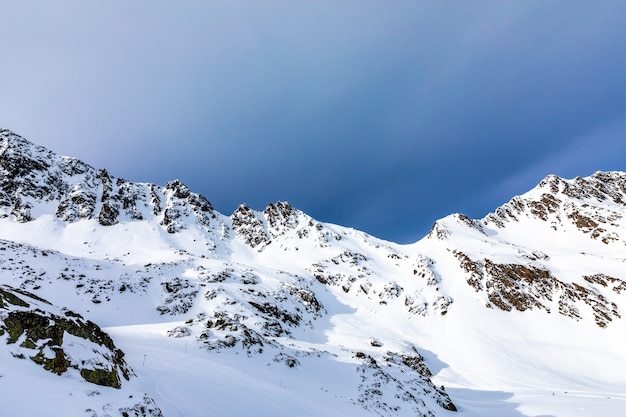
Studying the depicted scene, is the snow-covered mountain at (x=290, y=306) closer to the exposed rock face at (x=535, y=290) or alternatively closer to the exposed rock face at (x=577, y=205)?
the exposed rock face at (x=535, y=290)

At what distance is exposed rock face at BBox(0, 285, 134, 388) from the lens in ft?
30.8

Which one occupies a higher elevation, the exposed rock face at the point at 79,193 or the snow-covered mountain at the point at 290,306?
the exposed rock face at the point at 79,193

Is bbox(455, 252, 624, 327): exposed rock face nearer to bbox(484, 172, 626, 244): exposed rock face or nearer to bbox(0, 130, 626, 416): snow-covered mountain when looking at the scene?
bbox(0, 130, 626, 416): snow-covered mountain

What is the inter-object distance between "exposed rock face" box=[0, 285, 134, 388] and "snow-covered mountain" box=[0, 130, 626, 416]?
0.06 metres

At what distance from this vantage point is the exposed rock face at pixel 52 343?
30.8 feet

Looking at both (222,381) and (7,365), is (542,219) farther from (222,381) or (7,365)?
(7,365)

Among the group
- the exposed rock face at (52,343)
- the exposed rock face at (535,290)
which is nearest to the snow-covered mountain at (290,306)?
the exposed rock face at (52,343)

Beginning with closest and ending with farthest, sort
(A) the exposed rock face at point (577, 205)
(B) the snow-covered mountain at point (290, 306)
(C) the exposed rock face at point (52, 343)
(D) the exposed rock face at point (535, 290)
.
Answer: (C) the exposed rock face at point (52, 343)
(B) the snow-covered mountain at point (290, 306)
(D) the exposed rock face at point (535, 290)
(A) the exposed rock face at point (577, 205)

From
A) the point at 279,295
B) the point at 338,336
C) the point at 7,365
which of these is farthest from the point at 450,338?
the point at 7,365

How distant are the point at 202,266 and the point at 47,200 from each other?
5700cm

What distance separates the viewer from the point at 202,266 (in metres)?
59.3

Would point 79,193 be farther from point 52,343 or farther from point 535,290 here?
point 535,290

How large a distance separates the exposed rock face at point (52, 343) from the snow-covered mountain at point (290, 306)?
0.06 m

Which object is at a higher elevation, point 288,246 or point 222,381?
point 288,246
